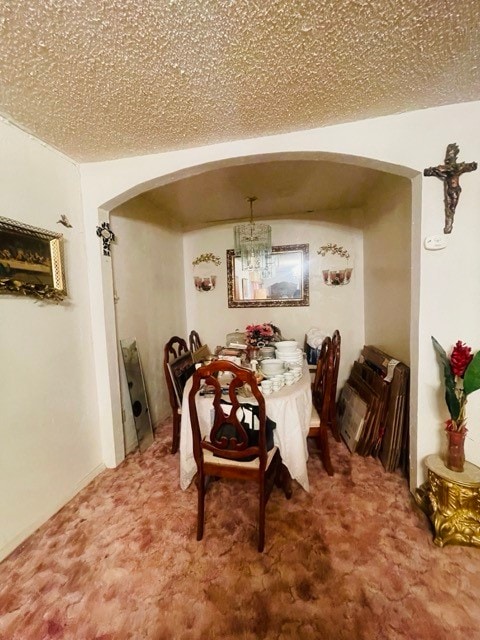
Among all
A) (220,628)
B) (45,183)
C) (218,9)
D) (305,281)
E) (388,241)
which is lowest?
(220,628)

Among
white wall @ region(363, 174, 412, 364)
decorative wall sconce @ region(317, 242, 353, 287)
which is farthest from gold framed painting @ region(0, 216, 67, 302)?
decorative wall sconce @ region(317, 242, 353, 287)

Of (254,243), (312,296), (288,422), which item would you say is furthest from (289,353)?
(312,296)

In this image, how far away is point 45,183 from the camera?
1.67 metres

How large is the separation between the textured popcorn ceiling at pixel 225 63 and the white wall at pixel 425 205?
0.27 feet

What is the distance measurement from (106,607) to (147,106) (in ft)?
8.01

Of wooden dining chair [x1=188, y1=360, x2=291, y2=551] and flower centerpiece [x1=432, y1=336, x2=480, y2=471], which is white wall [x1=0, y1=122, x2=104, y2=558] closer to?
wooden dining chair [x1=188, y1=360, x2=291, y2=551]

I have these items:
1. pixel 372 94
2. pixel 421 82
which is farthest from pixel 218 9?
pixel 421 82

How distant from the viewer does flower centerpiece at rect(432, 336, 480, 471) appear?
1365 millimetres

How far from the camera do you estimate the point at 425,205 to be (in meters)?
1.49

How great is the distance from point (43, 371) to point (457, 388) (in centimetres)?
254

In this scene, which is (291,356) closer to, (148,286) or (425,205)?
(425,205)

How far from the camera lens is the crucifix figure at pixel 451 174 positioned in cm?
140

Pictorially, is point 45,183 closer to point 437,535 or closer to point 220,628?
point 220,628

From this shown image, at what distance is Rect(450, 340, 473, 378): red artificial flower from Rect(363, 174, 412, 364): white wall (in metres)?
0.61
